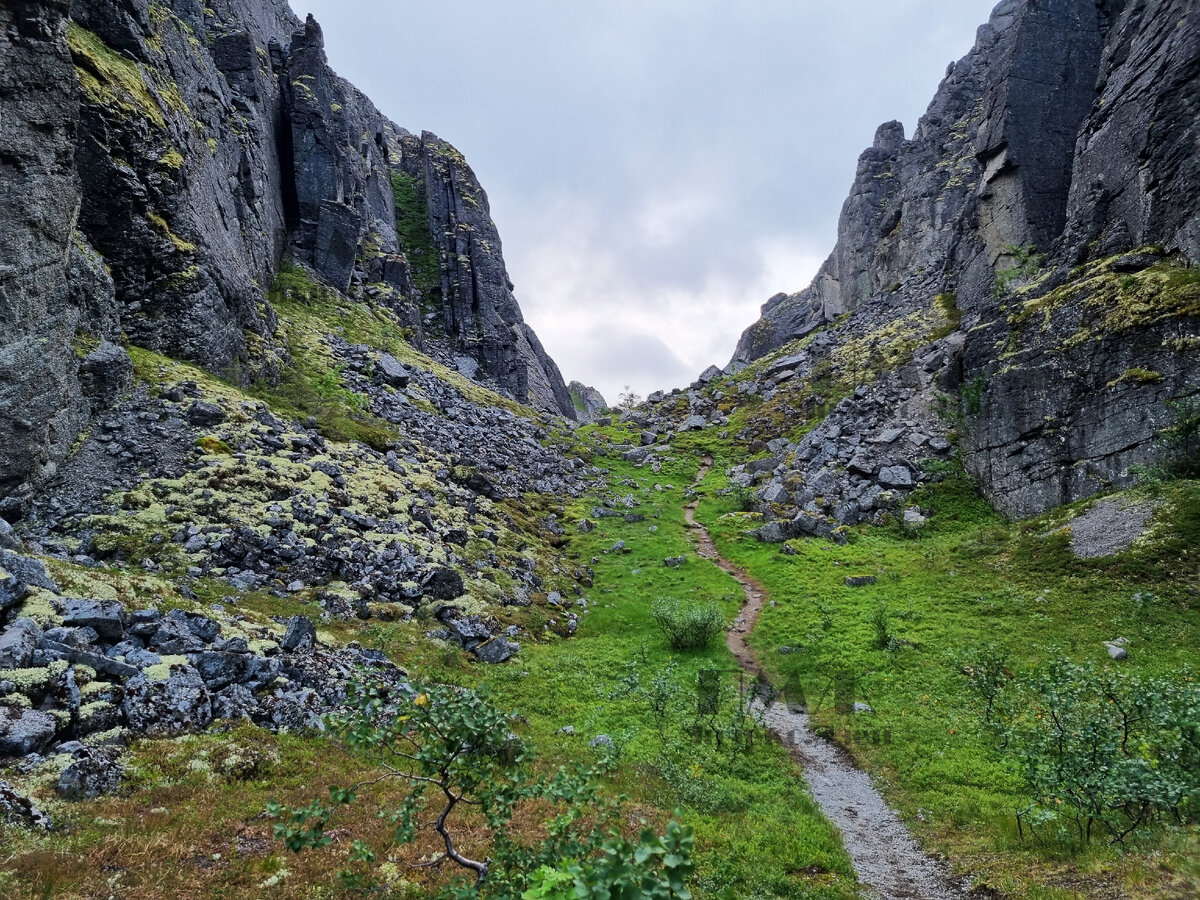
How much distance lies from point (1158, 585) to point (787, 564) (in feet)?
50.0

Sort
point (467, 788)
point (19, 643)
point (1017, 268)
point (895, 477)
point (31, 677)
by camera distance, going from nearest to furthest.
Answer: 1. point (467, 788)
2. point (31, 677)
3. point (19, 643)
4. point (895, 477)
5. point (1017, 268)

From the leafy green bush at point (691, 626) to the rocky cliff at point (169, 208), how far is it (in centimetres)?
2221

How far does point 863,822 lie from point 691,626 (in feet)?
34.6

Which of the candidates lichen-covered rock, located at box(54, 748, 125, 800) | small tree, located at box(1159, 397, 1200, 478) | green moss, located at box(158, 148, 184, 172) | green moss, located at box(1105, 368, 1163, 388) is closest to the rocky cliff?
green moss, located at box(158, 148, 184, 172)

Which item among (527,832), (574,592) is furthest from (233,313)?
(527,832)

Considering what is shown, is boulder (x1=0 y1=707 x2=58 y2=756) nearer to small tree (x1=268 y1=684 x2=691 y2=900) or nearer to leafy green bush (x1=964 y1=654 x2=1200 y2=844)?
small tree (x1=268 y1=684 x2=691 y2=900)

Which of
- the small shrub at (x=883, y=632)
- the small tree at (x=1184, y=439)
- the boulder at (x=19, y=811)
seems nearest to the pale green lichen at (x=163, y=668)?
the boulder at (x=19, y=811)

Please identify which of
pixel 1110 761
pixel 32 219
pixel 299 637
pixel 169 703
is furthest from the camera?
pixel 32 219

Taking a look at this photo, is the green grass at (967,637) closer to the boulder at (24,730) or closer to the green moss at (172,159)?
the boulder at (24,730)

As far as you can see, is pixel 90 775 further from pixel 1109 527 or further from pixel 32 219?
pixel 1109 527

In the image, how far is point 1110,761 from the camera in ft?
28.0

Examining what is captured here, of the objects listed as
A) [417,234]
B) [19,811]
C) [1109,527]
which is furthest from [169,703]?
[417,234]

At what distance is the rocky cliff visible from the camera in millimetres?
16266

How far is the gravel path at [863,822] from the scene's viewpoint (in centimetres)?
951
